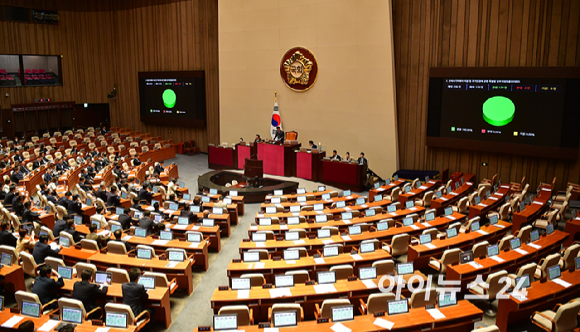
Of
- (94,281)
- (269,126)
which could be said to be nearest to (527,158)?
(269,126)

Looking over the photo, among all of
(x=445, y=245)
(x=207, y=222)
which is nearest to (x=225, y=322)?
(x=207, y=222)

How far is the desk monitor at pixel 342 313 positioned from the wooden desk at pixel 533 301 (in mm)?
2760

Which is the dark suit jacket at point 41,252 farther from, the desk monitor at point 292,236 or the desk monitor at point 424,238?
the desk monitor at point 424,238

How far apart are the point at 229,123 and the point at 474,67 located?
1234 centimetres

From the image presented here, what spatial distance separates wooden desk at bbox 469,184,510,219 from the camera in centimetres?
1245

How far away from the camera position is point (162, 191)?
1461cm

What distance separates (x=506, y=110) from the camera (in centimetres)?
1584

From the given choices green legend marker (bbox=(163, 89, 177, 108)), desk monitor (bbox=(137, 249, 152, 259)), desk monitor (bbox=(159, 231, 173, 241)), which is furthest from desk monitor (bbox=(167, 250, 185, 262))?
green legend marker (bbox=(163, 89, 177, 108))

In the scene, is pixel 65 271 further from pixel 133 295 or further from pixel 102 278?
pixel 133 295

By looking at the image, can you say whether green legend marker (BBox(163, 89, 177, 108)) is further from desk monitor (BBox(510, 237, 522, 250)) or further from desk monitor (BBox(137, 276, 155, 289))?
desk monitor (BBox(510, 237, 522, 250))

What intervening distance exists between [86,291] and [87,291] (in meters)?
0.02

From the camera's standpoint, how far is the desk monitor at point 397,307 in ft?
21.6

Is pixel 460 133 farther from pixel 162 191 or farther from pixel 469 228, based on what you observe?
pixel 162 191

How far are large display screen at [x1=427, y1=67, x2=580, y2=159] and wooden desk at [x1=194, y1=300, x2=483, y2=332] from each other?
35.8ft
